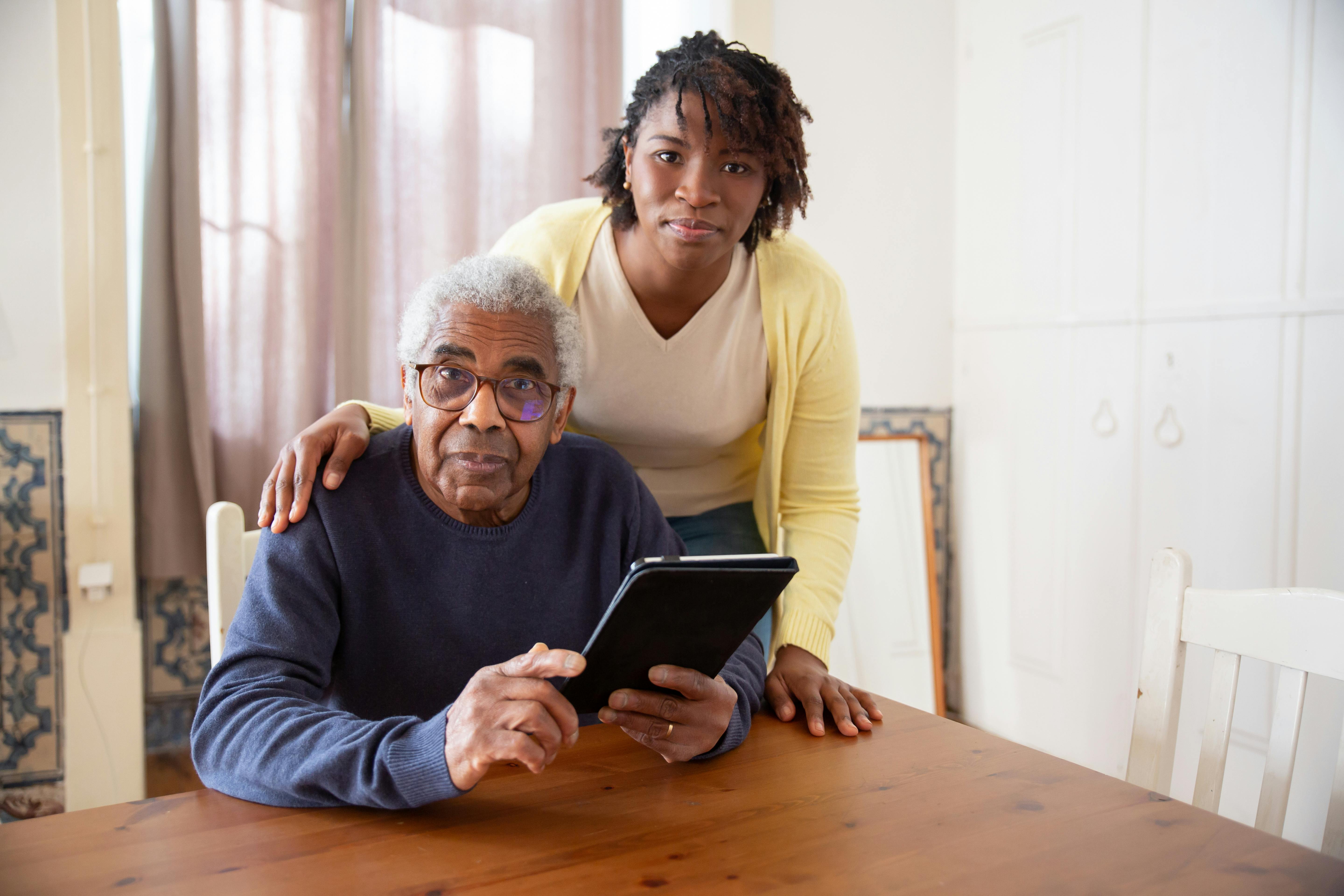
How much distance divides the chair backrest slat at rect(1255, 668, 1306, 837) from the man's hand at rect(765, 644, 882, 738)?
18.8 inches

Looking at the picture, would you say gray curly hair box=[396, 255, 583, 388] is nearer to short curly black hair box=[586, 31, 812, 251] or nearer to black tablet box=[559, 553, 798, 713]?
short curly black hair box=[586, 31, 812, 251]

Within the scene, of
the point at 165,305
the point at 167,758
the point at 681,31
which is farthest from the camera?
the point at 681,31

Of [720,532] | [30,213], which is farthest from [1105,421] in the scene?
[30,213]

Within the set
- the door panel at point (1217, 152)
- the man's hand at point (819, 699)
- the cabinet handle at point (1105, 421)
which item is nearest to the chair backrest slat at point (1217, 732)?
the man's hand at point (819, 699)

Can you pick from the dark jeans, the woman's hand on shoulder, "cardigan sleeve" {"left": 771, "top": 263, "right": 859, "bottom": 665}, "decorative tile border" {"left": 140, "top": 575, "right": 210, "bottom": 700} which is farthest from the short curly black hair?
"decorative tile border" {"left": 140, "top": 575, "right": 210, "bottom": 700}

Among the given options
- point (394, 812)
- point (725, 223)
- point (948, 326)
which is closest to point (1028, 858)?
point (394, 812)

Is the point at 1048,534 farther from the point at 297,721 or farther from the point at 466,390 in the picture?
the point at 297,721

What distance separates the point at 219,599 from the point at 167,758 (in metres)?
1.60

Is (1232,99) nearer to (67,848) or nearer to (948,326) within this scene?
(948,326)

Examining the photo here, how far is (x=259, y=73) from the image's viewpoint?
2.51 meters

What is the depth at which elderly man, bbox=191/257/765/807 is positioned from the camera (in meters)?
1.06

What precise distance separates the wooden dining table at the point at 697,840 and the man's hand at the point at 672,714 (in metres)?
0.03

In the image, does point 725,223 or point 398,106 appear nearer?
point 725,223

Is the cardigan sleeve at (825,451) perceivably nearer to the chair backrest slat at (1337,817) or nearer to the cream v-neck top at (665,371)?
the cream v-neck top at (665,371)
